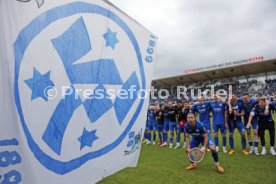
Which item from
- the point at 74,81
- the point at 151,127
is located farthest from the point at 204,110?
the point at 74,81

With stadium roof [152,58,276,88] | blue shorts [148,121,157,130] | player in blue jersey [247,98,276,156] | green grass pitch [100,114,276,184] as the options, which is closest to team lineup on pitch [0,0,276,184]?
green grass pitch [100,114,276,184]

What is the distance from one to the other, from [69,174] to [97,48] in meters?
1.22

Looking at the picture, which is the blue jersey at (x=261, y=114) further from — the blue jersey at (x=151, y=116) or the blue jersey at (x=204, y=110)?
the blue jersey at (x=151, y=116)

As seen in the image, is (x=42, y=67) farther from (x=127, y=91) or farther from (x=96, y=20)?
(x=127, y=91)

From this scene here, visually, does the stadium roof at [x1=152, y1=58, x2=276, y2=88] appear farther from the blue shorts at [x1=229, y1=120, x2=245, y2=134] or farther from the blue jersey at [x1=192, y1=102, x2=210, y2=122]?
the blue shorts at [x1=229, y1=120, x2=245, y2=134]

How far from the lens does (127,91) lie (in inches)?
106

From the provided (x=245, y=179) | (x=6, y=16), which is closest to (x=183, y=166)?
(x=245, y=179)

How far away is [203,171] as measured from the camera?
5.76m

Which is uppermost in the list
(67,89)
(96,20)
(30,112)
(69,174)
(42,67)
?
(96,20)

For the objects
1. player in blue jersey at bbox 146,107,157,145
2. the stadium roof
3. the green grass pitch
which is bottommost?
the green grass pitch

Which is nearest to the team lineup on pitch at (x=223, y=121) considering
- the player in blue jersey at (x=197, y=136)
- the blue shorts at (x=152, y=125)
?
the player in blue jersey at (x=197, y=136)

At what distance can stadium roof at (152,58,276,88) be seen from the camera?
33344 millimetres

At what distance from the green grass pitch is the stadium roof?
29521mm

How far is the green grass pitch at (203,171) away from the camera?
5.02 m
